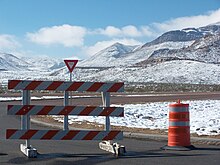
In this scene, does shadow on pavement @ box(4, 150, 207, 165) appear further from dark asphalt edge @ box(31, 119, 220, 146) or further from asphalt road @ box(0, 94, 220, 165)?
dark asphalt edge @ box(31, 119, 220, 146)

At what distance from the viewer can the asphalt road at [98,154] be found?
10109 mm

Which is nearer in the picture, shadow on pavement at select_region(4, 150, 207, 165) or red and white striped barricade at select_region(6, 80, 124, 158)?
shadow on pavement at select_region(4, 150, 207, 165)

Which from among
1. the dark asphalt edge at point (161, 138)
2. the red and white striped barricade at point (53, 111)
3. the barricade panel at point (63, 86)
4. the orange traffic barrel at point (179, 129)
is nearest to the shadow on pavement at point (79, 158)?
the red and white striped barricade at point (53, 111)

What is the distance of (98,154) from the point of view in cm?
1110

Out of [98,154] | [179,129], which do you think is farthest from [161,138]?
[98,154]

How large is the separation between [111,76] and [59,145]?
115m

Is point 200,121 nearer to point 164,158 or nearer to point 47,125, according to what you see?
point 47,125

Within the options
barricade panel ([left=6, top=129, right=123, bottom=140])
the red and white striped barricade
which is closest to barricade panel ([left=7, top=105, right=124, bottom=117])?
the red and white striped barricade

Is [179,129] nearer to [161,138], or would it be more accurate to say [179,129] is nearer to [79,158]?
[161,138]

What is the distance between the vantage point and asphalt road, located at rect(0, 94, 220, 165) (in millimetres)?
10109

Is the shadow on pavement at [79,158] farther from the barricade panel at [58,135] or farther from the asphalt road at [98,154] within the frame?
the barricade panel at [58,135]

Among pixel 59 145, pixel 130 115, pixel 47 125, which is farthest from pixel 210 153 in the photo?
pixel 130 115

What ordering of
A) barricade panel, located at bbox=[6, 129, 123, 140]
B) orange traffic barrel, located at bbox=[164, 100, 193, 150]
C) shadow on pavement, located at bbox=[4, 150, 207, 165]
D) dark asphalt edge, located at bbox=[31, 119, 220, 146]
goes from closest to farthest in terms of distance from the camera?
shadow on pavement, located at bbox=[4, 150, 207, 165] < barricade panel, located at bbox=[6, 129, 123, 140] < orange traffic barrel, located at bbox=[164, 100, 193, 150] < dark asphalt edge, located at bbox=[31, 119, 220, 146]

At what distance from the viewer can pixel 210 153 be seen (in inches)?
446
